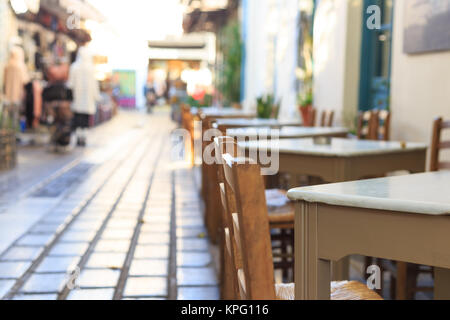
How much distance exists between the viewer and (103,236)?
3.94 meters

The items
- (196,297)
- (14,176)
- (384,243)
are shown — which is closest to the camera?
(384,243)

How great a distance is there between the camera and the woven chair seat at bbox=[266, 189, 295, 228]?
261 cm

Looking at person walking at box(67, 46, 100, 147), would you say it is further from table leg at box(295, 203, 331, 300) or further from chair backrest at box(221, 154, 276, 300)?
chair backrest at box(221, 154, 276, 300)

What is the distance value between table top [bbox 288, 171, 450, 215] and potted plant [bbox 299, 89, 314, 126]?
15.2 feet

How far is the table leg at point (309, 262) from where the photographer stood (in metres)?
1.36

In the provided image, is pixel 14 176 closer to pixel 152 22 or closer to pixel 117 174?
pixel 117 174

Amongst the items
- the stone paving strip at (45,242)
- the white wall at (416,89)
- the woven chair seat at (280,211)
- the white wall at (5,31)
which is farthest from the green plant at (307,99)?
the white wall at (5,31)

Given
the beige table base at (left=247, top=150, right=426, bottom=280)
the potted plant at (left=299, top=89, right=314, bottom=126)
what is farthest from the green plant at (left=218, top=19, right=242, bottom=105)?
the beige table base at (left=247, top=150, right=426, bottom=280)

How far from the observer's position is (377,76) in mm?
5453

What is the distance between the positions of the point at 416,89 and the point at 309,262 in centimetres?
309

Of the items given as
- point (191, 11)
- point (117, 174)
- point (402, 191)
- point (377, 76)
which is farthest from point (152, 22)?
point (402, 191)

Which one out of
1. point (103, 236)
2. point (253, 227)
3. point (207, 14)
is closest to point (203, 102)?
point (207, 14)

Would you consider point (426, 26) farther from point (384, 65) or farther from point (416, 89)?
point (384, 65)

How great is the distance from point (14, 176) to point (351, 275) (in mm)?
4406
